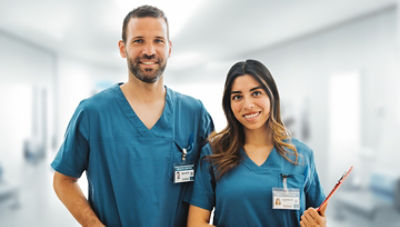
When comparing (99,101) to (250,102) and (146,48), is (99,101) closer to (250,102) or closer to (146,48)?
(146,48)

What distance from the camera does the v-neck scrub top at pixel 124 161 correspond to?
105cm

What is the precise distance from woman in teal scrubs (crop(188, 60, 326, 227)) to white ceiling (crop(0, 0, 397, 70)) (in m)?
1.52

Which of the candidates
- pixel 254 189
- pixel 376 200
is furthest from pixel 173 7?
pixel 376 200

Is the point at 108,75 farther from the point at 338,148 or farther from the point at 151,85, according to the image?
the point at 338,148

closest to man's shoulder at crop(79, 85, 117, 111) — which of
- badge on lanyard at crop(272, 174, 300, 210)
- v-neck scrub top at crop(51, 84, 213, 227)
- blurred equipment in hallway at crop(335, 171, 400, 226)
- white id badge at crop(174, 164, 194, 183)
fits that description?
v-neck scrub top at crop(51, 84, 213, 227)

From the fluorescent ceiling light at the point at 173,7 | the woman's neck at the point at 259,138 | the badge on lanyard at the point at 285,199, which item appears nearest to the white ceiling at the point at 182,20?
the fluorescent ceiling light at the point at 173,7

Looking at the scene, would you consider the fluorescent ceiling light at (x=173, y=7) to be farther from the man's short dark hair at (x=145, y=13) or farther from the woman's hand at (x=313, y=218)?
the woman's hand at (x=313, y=218)

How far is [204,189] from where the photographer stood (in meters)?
1.05

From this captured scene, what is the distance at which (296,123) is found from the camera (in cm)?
371

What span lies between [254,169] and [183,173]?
0.28 m

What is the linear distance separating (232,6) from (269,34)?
3.37 ft

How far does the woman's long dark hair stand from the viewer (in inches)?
41.3

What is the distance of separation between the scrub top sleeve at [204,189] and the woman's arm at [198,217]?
15mm

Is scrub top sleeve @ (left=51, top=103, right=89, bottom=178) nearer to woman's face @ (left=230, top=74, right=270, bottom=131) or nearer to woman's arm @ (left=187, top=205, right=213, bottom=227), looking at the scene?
woman's arm @ (left=187, top=205, right=213, bottom=227)
